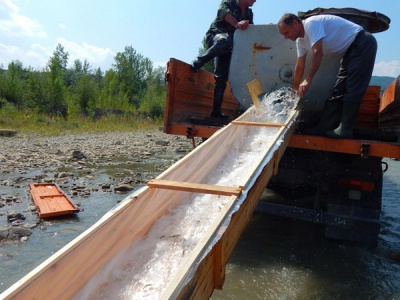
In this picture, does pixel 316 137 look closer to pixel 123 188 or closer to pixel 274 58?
pixel 274 58

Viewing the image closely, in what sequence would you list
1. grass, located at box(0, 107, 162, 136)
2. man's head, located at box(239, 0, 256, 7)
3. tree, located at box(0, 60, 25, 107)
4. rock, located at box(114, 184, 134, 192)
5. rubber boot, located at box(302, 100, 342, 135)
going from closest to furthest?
rubber boot, located at box(302, 100, 342, 135) < man's head, located at box(239, 0, 256, 7) < rock, located at box(114, 184, 134, 192) < grass, located at box(0, 107, 162, 136) < tree, located at box(0, 60, 25, 107)

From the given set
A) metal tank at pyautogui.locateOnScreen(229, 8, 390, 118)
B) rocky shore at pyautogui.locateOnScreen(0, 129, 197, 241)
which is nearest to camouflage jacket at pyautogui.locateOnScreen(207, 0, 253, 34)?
metal tank at pyautogui.locateOnScreen(229, 8, 390, 118)

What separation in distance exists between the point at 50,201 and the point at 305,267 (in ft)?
10.9

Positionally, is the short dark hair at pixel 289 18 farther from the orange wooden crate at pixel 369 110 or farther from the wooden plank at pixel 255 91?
the orange wooden crate at pixel 369 110

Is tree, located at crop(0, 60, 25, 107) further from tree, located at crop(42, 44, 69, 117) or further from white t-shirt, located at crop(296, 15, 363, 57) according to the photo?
white t-shirt, located at crop(296, 15, 363, 57)

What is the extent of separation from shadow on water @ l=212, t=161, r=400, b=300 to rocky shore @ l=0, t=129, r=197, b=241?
234 centimetres

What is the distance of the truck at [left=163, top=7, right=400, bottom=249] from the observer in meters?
3.65

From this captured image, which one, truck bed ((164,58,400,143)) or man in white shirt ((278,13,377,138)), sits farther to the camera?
truck bed ((164,58,400,143))

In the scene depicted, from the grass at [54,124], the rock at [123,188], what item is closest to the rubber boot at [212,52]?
the rock at [123,188]

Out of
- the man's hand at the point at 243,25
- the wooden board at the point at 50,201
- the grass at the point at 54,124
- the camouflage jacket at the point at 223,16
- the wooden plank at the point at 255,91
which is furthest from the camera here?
the grass at the point at 54,124

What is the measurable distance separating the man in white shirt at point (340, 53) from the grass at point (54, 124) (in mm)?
11794

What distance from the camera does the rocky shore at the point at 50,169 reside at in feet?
14.1

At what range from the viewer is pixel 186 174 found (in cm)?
254

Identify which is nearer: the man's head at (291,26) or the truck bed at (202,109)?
the man's head at (291,26)
